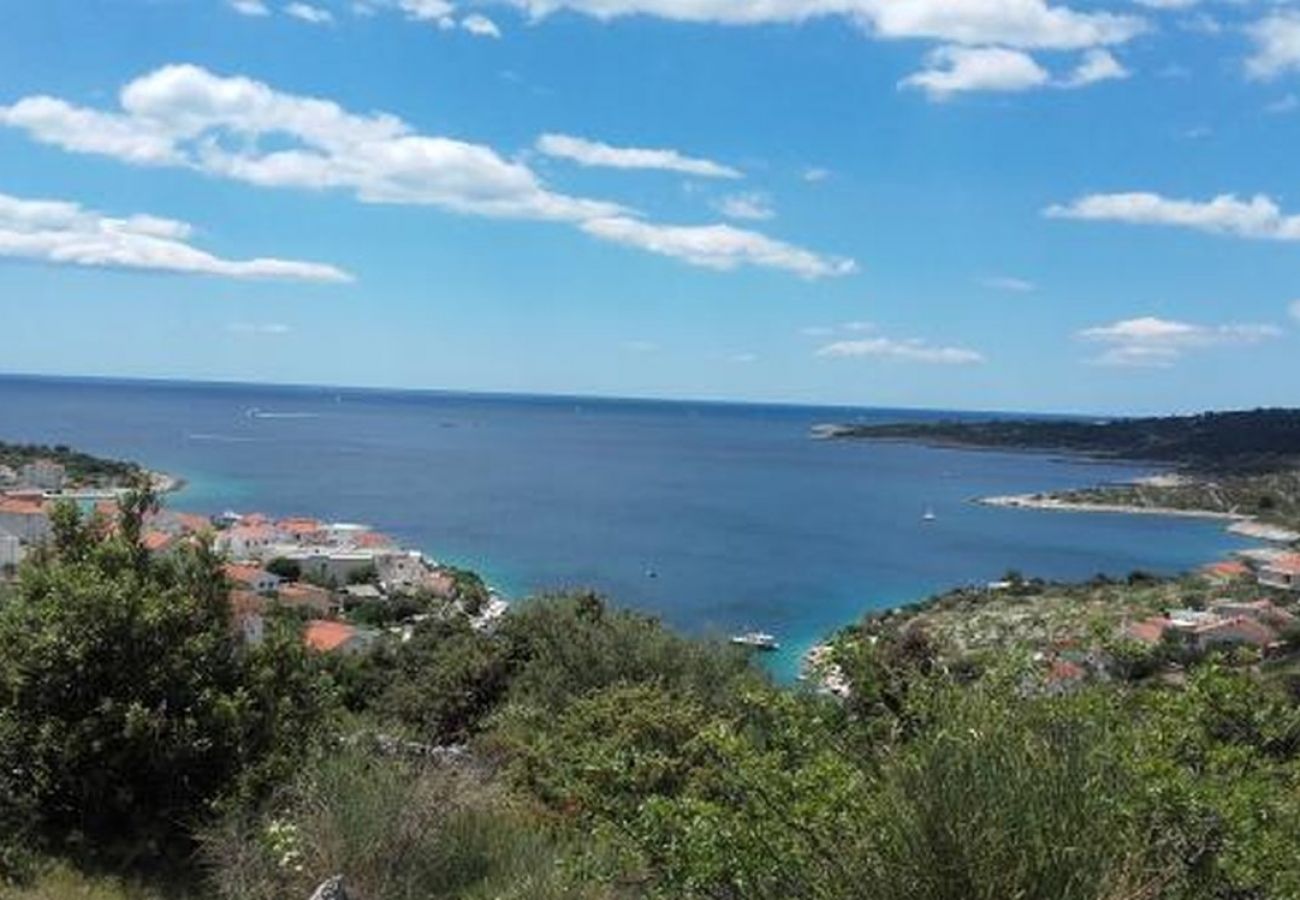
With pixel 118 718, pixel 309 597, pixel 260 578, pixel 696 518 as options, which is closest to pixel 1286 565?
pixel 696 518

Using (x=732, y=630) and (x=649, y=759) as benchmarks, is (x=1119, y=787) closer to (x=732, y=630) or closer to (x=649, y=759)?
(x=649, y=759)

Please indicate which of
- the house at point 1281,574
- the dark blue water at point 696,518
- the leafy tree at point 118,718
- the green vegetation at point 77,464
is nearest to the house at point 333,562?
the dark blue water at point 696,518

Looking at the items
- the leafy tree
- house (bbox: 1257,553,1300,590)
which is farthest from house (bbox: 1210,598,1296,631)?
the leafy tree

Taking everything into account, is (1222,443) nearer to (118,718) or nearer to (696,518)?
(696,518)

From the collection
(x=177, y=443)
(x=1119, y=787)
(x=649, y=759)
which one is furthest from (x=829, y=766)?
(x=177, y=443)

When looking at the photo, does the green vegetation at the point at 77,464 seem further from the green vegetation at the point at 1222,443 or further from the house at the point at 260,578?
the green vegetation at the point at 1222,443

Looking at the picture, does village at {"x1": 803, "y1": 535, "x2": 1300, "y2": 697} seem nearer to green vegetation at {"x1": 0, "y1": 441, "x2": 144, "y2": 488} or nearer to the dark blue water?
the dark blue water
